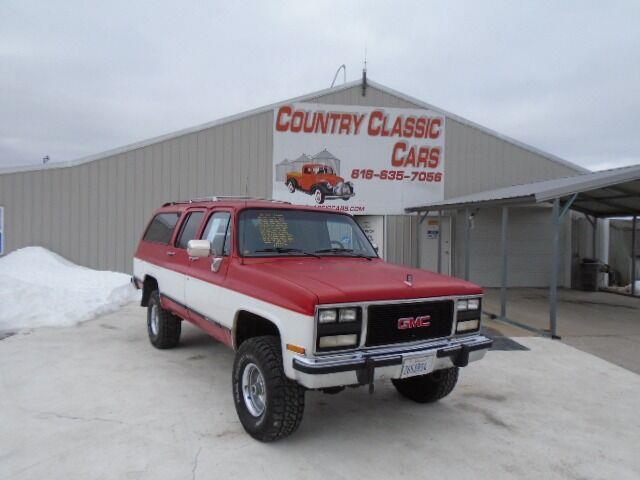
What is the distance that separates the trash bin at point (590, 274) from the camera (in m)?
14.8

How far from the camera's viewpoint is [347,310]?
342cm

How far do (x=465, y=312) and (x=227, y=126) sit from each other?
11042 millimetres

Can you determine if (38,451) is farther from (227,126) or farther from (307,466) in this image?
(227,126)

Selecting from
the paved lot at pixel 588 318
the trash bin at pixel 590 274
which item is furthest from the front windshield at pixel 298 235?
the trash bin at pixel 590 274

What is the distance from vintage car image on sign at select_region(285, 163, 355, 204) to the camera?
1398cm

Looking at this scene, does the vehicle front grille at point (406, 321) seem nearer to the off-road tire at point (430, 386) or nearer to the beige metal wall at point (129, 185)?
the off-road tire at point (430, 386)

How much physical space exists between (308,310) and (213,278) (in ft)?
5.54

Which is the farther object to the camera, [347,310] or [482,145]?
[482,145]

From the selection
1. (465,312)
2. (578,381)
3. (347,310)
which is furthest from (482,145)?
(347,310)

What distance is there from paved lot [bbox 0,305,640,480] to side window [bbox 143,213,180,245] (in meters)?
1.62

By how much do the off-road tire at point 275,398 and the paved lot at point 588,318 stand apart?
5.11 m

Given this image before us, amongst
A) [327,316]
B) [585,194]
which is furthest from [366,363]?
[585,194]

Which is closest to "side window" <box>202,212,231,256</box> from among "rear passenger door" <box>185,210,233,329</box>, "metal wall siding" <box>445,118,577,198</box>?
"rear passenger door" <box>185,210,233,329</box>

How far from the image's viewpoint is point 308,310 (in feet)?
10.7
